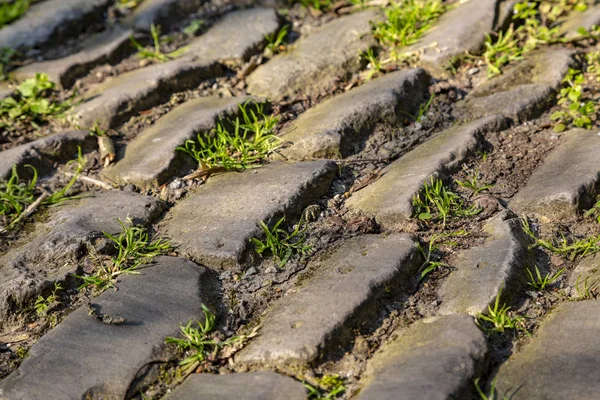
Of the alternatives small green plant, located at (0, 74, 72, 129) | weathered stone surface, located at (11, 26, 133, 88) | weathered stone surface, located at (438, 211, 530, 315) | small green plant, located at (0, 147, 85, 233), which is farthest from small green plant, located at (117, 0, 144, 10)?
weathered stone surface, located at (438, 211, 530, 315)

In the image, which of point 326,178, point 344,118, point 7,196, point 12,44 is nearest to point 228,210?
point 326,178

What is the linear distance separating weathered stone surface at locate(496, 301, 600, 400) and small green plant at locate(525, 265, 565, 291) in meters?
0.13

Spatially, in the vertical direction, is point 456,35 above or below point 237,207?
above

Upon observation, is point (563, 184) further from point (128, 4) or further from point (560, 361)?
point (128, 4)

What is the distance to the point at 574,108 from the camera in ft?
9.76

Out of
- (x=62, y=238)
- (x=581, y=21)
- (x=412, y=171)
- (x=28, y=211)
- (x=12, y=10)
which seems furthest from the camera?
(x=12, y=10)

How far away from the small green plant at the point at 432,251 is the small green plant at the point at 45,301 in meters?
1.15

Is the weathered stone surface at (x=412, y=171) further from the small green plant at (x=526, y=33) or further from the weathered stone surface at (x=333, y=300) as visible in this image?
the small green plant at (x=526, y=33)

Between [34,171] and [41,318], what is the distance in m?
0.98

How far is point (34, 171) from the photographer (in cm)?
305

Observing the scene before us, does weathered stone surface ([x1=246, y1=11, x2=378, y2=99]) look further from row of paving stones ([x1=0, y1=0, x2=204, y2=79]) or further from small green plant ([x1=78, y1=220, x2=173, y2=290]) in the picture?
small green plant ([x1=78, y1=220, x2=173, y2=290])

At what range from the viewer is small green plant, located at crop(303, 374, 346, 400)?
1.83 meters

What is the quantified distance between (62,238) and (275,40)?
1777mm

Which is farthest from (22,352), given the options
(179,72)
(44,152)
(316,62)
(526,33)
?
(526,33)
